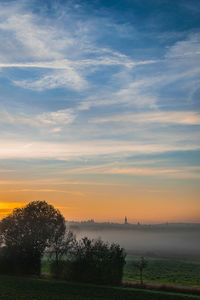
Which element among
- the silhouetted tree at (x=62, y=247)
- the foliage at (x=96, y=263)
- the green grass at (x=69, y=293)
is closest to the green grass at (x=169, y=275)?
the silhouetted tree at (x=62, y=247)

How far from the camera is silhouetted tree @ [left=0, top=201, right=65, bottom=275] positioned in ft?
245

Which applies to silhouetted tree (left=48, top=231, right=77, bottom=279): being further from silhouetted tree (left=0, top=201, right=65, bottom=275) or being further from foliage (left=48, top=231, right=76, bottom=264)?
silhouetted tree (left=0, top=201, right=65, bottom=275)

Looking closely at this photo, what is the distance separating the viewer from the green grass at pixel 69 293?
1832 inches

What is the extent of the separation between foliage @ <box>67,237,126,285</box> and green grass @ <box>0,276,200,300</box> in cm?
617

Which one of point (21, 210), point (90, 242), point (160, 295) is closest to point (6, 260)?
point (21, 210)

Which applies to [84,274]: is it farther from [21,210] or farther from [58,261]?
[21,210]

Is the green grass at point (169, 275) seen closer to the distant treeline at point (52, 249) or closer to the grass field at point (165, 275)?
the grass field at point (165, 275)

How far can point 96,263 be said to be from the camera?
65750mm

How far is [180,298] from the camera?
4978 cm

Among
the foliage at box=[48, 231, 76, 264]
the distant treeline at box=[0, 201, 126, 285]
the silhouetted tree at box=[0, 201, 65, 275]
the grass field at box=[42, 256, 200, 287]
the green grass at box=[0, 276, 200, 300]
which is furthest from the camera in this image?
the grass field at box=[42, 256, 200, 287]

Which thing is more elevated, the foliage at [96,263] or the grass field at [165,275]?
the foliage at [96,263]

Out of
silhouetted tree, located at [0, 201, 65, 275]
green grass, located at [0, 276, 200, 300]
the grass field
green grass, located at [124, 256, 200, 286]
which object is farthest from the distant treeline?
green grass, located at [124, 256, 200, 286]

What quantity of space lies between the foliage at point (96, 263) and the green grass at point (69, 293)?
617 cm

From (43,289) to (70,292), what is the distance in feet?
16.7
